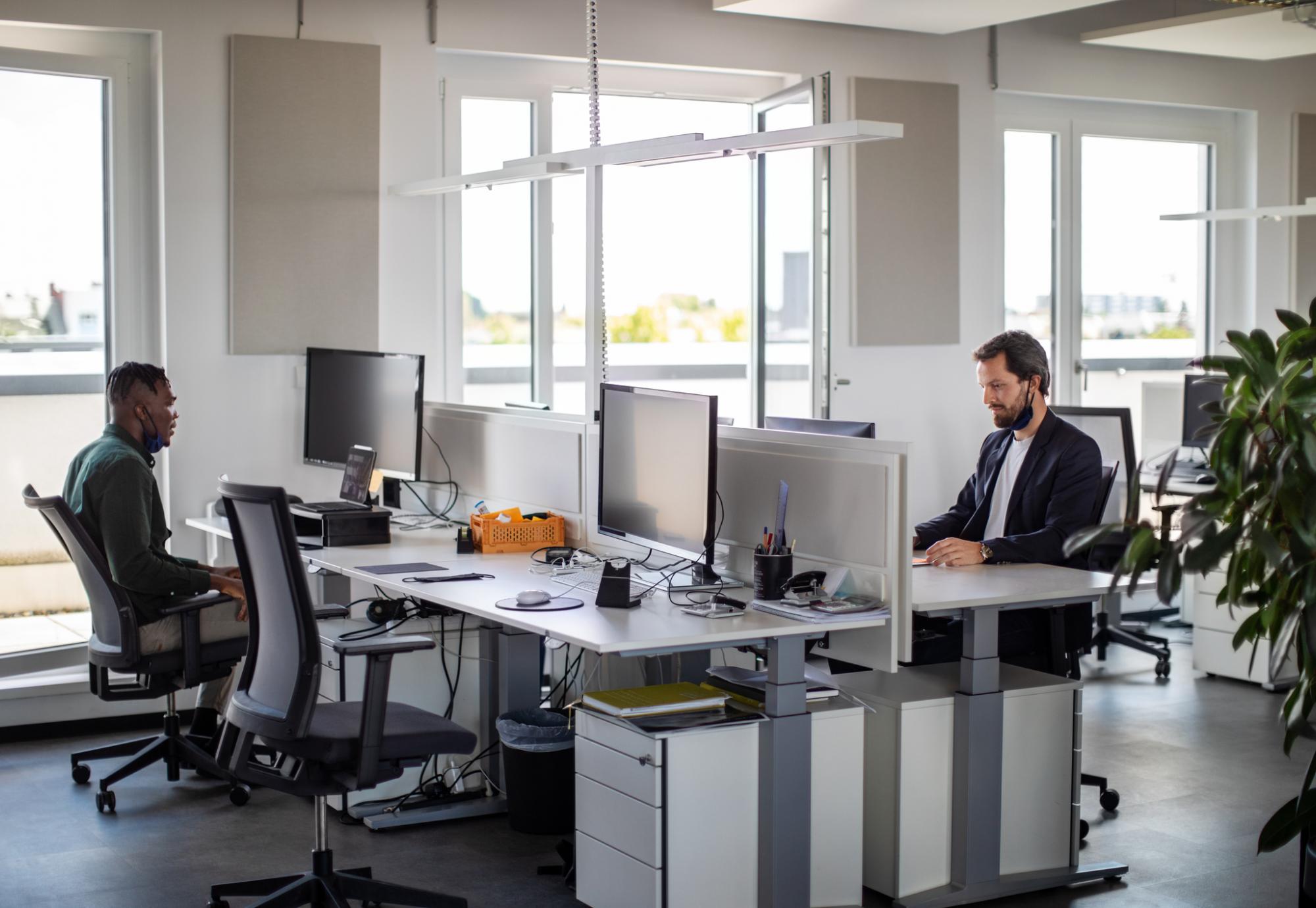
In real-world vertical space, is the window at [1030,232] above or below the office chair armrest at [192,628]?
above

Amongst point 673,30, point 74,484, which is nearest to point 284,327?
point 74,484

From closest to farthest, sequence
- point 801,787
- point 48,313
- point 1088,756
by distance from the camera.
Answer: point 801,787, point 1088,756, point 48,313

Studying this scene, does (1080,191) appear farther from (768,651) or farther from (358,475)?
(768,651)

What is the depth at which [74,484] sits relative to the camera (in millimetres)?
4234

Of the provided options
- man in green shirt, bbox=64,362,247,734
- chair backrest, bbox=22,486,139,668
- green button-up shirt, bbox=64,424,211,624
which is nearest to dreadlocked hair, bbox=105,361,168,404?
man in green shirt, bbox=64,362,247,734

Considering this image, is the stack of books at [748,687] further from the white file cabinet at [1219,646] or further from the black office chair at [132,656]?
the white file cabinet at [1219,646]

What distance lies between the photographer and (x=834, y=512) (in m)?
3.37

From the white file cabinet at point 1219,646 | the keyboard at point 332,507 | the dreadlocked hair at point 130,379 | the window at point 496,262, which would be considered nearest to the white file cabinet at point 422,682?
the keyboard at point 332,507

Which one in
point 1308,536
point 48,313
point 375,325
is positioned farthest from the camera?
point 375,325

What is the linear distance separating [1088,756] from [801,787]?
1943 millimetres

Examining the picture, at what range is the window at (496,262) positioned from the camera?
571cm

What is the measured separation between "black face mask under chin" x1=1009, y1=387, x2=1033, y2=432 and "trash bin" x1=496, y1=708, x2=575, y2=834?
159 centimetres

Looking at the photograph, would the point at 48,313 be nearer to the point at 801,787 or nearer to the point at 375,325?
the point at 375,325

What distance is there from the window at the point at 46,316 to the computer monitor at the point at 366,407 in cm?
85
